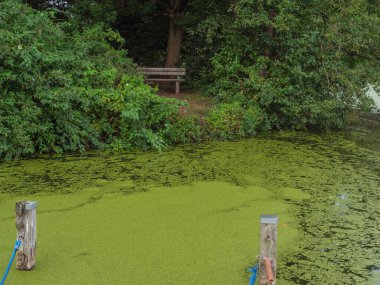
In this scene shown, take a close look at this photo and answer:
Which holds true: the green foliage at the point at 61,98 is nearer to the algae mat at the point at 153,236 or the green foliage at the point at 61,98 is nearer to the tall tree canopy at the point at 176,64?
the tall tree canopy at the point at 176,64

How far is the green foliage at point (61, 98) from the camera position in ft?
26.8

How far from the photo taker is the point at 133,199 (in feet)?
21.3

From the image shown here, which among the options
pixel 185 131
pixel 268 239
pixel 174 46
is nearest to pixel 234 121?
pixel 185 131

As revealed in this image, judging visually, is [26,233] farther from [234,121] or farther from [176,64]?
[176,64]

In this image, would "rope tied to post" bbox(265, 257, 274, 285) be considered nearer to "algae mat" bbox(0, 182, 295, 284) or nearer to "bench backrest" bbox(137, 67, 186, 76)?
"algae mat" bbox(0, 182, 295, 284)

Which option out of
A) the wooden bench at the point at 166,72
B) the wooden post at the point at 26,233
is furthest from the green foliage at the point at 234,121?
the wooden post at the point at 26,233

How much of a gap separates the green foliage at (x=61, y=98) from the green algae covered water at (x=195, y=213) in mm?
452

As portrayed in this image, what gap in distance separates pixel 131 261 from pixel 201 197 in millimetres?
2115

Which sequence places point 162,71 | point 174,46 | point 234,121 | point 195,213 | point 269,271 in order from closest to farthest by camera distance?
point 269,271 < point 195,213 < point 234,121 < point 162,71 < point 174,46

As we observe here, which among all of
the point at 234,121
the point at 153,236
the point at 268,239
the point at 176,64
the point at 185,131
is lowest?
the point at 153,236

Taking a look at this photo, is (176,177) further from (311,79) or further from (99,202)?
(311,79)

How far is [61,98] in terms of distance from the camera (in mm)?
8383

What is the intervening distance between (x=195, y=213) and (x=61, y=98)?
3.44m

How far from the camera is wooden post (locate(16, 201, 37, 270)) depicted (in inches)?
167
